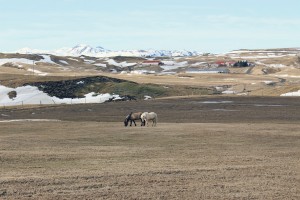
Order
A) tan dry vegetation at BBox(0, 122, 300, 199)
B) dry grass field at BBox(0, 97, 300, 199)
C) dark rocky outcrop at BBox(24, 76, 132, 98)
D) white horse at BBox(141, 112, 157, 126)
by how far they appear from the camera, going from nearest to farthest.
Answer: tan dry vegetation at BBox(0, 122, 300, 199) → dry grass field at BBox(0, 97, 300, 199) → white horse at BBox(141, 112, 157, 126) → dark rocky outcrop at BBox(24, 76, 132, 98)

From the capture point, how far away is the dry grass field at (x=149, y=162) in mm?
21422

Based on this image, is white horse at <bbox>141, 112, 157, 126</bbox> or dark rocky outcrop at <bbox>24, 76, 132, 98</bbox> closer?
white horse at <bbox>141, 112, 157, 126</bbox>

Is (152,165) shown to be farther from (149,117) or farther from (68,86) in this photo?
(68,86)

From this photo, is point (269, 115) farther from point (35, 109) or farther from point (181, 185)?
point (181, 185)

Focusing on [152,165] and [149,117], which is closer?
[152,165]

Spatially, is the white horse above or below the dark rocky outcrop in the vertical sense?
below

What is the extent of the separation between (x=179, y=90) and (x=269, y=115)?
58004mm

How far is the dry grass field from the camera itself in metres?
21.4

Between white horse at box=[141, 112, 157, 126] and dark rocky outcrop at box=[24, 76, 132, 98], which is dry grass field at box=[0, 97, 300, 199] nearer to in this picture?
white horse at box=[141, 112, 157, 126]

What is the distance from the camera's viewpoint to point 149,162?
2814 centimetres

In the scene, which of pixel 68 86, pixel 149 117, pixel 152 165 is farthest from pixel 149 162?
pixel 68 86

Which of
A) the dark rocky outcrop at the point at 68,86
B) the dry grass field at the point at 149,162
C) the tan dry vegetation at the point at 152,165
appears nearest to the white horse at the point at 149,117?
the dry grass field at the point at 149,162

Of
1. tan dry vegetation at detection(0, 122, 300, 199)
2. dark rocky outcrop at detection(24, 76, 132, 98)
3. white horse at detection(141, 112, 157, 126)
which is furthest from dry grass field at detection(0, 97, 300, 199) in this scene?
dark rocky outcrop at detection(24, 76, 132, 98)

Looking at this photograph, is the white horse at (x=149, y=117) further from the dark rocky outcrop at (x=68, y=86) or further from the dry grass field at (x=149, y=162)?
the dark rocky outcrop at (x=68, y=86)
